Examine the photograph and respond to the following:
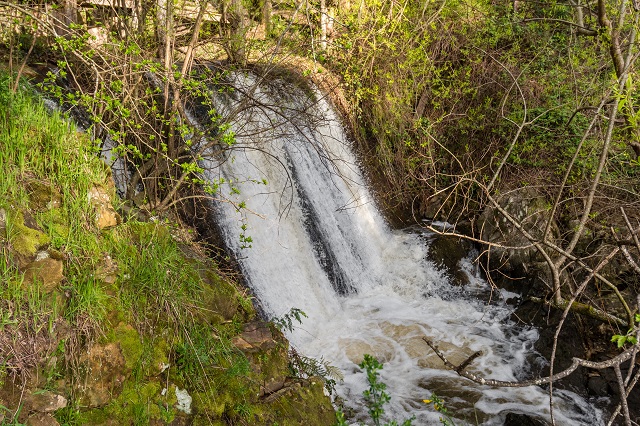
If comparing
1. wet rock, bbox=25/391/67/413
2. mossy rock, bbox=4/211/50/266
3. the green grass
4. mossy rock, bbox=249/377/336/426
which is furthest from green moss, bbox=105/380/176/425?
mossy rock, bbox=4/211/50/266

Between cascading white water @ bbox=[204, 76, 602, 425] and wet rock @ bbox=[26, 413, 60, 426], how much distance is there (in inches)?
96.5

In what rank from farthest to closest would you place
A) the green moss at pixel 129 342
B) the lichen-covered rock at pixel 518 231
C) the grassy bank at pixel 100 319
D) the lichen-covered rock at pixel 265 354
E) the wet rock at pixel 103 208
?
the lichen-covered rock at pixel 518 231 → the lichen-covered rock at pixel 265 354 → the wet rock at pixel 103 208 → the green moss at pixel 129 342 → the grassy bank at pixel 100 319

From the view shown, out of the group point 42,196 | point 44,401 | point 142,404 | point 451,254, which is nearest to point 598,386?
point 451,254

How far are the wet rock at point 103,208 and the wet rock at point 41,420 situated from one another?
47.9 inches

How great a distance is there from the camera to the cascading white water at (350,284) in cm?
535

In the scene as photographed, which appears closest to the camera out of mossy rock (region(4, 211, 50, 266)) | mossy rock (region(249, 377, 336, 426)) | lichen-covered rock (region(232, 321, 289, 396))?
mossy rock (region(4, 211, 50, 266))

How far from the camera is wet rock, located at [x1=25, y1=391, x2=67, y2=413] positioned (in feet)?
8.64

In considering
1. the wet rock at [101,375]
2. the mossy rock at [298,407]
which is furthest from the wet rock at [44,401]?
the mossy rock at [298,407]

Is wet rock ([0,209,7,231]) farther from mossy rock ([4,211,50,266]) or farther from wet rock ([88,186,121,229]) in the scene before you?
wet rock ([88,186,121,229])

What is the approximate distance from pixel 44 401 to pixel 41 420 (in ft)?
0.29

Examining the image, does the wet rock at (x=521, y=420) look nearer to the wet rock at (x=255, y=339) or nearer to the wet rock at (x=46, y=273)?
the wet rock at (x=255, y=339)

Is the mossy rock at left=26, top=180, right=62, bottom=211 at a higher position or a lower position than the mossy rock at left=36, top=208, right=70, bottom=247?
higher

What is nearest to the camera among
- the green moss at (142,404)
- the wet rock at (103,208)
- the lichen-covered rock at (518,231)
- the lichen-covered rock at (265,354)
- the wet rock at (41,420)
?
the wet rock at (41,420)

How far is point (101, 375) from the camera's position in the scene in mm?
3018
